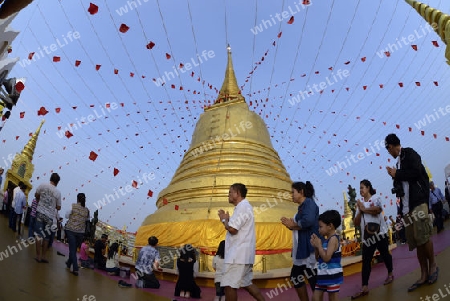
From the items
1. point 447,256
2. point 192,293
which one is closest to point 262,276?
point 192,293

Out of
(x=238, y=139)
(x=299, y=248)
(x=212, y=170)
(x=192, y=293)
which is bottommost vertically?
(x=192, y=293)

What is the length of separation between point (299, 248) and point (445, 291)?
182 centimetres

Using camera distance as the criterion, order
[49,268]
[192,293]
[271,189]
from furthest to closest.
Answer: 1. [271,189]
2. [192,293]
3. [49,268]

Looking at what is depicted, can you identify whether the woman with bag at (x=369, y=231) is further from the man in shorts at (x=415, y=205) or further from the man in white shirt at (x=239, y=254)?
the man in white shirt at (x=239, y=254)

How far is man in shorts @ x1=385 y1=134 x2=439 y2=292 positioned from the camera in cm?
463

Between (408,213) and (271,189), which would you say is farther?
(271,189)

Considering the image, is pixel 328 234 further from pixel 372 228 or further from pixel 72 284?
pixel 72 284

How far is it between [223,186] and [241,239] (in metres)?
10.1

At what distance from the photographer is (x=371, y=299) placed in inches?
195

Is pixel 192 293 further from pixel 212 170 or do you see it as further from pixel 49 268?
pixel 212 170

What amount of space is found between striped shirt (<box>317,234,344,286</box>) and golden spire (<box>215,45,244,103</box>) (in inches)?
658

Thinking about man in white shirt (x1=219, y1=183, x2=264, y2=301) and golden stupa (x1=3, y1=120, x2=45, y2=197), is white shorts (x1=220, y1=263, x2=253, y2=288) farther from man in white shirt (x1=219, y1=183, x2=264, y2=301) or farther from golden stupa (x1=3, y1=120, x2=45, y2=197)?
golden stupa (x1=3, y1=120, x2=45, y2=197)

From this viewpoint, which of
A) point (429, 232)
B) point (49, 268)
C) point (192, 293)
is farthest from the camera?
point (192, 293)

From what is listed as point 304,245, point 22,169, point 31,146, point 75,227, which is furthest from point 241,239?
point 31,146
